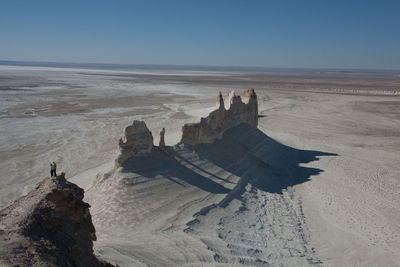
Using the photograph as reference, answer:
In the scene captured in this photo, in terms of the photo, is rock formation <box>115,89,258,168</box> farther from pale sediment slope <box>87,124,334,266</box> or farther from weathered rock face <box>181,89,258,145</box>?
pale sediment slope <box>87,124,334,266</box>

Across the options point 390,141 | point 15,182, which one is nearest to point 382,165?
point 390,141

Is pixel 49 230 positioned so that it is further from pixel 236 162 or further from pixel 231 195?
pixel 236 162

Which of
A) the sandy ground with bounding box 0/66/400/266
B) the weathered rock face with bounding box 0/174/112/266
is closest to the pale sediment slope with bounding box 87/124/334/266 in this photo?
the sandy ground with bounding box 0/66/400/266

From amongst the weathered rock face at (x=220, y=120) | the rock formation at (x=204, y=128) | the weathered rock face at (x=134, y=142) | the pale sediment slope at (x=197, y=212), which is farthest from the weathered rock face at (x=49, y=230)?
the weathered rock face at (x=220, y=120)

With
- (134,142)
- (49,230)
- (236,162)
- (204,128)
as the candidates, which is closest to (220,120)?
(204,128)

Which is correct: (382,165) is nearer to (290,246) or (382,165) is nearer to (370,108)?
(290,246)
